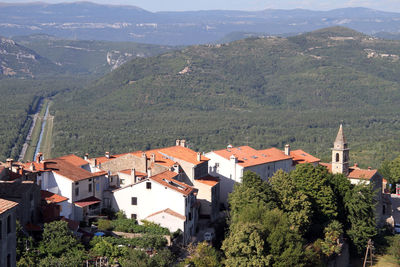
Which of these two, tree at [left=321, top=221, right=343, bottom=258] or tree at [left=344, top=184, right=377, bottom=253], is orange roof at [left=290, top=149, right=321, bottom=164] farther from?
tree at [left=321, top=221, right=343, bottom=258]

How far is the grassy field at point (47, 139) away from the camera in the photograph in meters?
128

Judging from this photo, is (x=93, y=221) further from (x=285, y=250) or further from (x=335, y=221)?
(x=335, y=221)

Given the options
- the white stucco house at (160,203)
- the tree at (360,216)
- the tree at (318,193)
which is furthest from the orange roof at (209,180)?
the tree at (360,216)

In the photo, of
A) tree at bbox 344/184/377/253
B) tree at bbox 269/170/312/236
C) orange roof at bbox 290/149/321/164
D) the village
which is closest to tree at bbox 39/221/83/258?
the village

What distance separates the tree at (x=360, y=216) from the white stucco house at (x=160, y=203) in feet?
52.6

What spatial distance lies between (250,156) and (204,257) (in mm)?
25620

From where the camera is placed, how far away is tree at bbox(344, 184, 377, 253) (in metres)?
60.2

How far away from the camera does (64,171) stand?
52.9 metres

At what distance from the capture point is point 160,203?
51062mm

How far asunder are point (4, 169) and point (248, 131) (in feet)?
391

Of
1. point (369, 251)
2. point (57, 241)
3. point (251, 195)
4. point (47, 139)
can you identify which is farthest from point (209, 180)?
point (47, 139)

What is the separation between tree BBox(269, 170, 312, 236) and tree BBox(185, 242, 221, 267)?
9334 mm

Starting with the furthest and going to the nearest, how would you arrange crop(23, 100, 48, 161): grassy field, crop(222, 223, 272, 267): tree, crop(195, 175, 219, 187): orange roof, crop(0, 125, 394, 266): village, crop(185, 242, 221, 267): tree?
crop(23, 100, 48, 161): grassy field < crop(195, 175, 219, 187): orange roof < crop(0, 125, 394, 266): village < crop(222, 223, 272, 267): tree < crop(185, 242, 221, 267): tree

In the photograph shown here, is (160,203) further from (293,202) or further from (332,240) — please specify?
(332,240)
